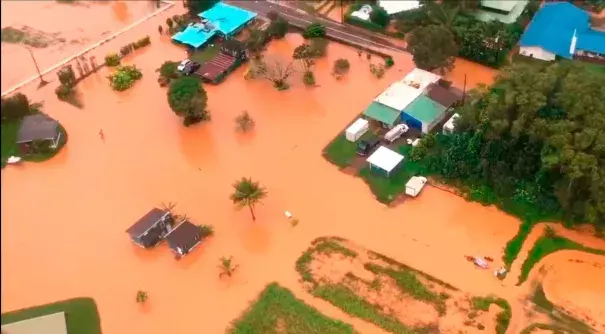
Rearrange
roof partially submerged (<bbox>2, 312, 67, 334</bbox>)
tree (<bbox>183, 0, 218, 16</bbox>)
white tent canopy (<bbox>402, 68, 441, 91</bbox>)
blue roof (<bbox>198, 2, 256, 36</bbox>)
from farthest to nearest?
tree (<bbox>183, 0, 218, 16</bbox>)
blue roof (<bbox>198, 2, 256, 36</bbox>)
white tent canopy (<bbox>402, 68, 441, 91</bbox>)
roof partially submerged (<bbox>2, 312, 67, 334</bbox>)

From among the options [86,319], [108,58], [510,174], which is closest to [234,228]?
[86,319]

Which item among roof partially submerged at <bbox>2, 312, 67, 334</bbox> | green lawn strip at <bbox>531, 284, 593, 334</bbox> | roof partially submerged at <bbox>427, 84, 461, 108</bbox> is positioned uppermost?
roof partially submerged at <bbox>427, 84, 461, 108</bbox>

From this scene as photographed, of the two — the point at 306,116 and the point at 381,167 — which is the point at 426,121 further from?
the point at 306,116

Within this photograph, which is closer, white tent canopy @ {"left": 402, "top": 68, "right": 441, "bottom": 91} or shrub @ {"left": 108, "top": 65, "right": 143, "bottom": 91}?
white tent canopy @ {"left": 402, "top": 68, "right": 441, "bottom": 91}

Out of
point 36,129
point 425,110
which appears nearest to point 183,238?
point 36,129

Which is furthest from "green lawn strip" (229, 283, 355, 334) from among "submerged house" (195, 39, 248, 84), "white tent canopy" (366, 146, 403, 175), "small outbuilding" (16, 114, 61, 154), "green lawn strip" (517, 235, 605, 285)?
"submerged house" (195, 39, 248, 84)

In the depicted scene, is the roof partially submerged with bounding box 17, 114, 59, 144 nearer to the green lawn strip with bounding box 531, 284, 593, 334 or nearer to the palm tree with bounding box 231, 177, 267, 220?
the palm tree with bounding box 231, 177, 267, 220

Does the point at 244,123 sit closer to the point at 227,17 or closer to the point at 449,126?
the point at 449,126

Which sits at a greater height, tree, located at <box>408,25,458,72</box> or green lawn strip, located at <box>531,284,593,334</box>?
tree, located at <box>408,25,458,72</box>
